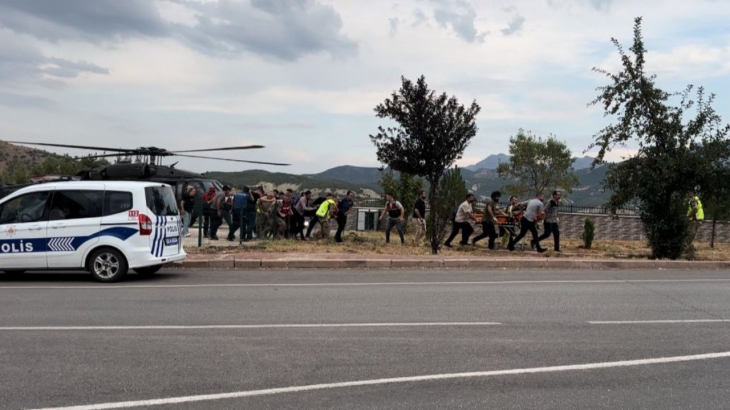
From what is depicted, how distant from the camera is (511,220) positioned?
20.3 m

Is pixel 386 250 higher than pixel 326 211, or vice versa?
pixel 326 211

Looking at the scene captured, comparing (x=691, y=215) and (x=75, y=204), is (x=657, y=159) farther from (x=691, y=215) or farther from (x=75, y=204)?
(x=75, y=204)

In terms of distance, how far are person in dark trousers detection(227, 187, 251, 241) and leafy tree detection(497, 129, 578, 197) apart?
45.6 meters

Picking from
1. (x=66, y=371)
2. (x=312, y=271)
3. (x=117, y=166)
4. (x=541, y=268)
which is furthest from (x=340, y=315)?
(x=117, y=166)

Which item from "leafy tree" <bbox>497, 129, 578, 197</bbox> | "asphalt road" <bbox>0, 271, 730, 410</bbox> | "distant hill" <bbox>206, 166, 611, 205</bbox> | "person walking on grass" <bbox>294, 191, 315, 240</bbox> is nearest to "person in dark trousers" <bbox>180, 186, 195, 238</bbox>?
"person walking on grass" <bbox>294, 191, 315, 240</bbox>

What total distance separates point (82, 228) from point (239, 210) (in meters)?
7.47

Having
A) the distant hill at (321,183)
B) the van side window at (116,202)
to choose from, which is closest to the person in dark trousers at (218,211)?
the van side window at (116,202)

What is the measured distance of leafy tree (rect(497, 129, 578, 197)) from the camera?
2490 inches

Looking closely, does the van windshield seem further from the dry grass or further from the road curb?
the dry grass

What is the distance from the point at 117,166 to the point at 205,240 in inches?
159

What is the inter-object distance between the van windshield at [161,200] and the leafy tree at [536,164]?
171ft

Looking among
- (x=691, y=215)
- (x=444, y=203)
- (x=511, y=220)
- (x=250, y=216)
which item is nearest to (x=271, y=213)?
(x=250, y=216)

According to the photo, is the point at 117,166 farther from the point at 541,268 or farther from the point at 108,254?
the point at 541,268

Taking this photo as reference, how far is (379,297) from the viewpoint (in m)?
10.9
